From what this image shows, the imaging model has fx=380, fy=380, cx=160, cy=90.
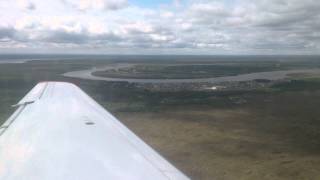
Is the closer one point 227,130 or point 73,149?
point 73,149

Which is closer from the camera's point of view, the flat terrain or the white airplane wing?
the white airplane wing

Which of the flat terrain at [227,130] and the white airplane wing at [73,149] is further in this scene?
the flat terrain at [227,130]

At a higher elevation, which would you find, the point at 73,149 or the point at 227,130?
the point at 73,149

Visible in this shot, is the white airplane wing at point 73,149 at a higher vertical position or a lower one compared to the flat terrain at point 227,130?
higher

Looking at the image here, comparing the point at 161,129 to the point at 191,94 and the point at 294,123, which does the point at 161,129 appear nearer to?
the point at 294,123
